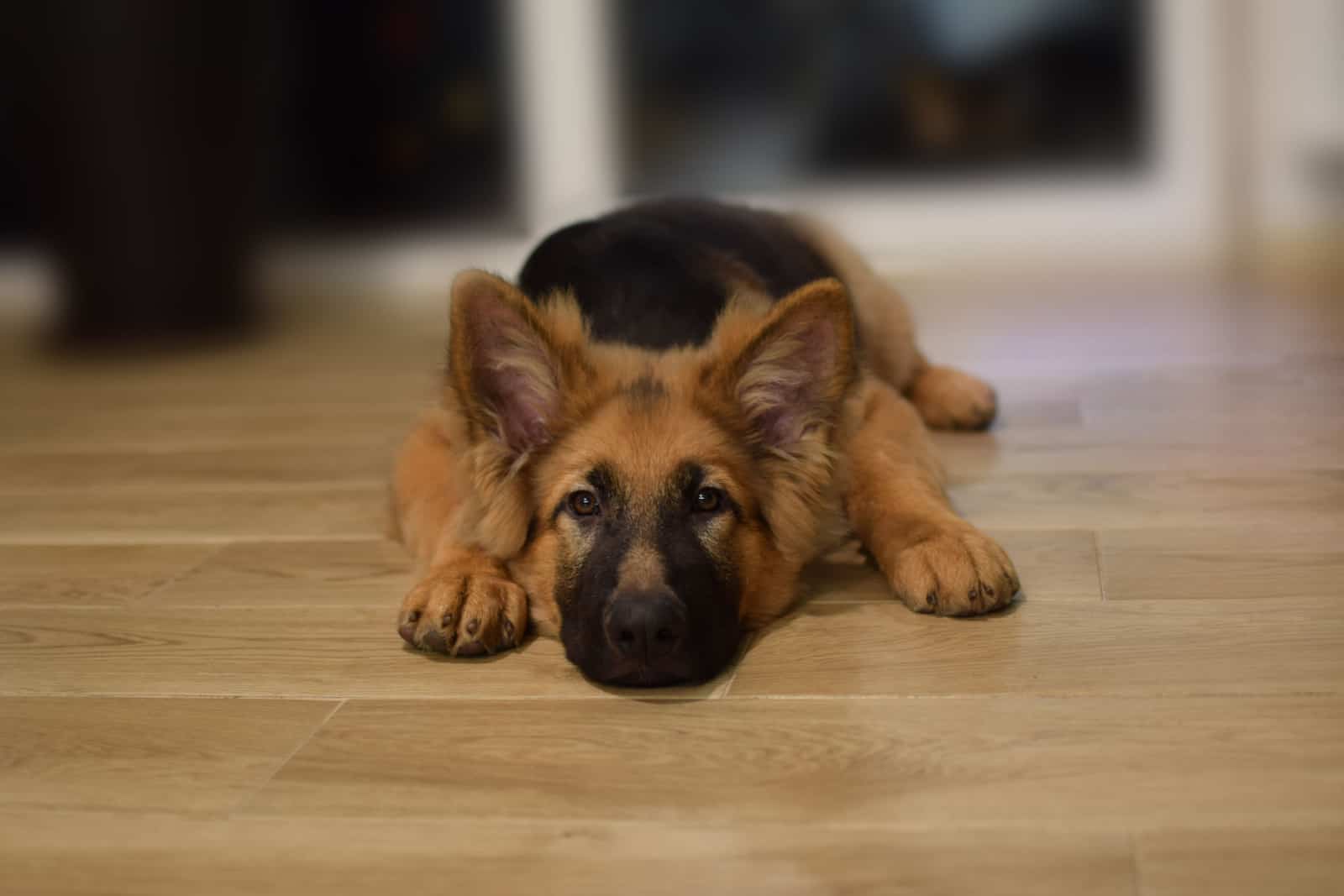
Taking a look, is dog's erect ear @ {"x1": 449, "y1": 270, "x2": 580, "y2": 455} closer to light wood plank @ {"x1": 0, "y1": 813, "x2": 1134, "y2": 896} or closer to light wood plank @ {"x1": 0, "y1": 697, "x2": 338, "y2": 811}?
light wood plank @ {"x1": 0, "y1": 697, "x2": 338, "y2": 811}

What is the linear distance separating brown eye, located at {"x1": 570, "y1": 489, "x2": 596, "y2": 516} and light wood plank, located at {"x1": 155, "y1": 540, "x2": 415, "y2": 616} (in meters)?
0.51

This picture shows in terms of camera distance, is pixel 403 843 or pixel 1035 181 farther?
pixel 1035 181

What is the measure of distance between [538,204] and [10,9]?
10.9ft

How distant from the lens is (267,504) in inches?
152

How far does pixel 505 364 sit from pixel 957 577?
916mm

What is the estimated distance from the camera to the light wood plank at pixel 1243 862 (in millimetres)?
1678

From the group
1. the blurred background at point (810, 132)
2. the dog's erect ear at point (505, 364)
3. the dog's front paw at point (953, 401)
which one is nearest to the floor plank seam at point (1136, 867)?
the dog's erect ear at point (505, 364)

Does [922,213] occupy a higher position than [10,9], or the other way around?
[10,9]

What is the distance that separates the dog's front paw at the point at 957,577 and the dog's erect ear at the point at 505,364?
2.35ft

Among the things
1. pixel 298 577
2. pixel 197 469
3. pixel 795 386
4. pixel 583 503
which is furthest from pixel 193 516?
pixel 795 386

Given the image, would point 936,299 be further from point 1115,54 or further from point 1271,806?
point 1271,806

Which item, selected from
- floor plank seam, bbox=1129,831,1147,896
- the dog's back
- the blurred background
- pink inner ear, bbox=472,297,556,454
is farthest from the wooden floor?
the blurred background

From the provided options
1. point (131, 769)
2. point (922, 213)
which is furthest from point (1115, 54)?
point (131, 769)

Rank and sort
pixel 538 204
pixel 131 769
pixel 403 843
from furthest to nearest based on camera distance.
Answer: pixel 538 204
pixel 131 769
pixel 403 843
